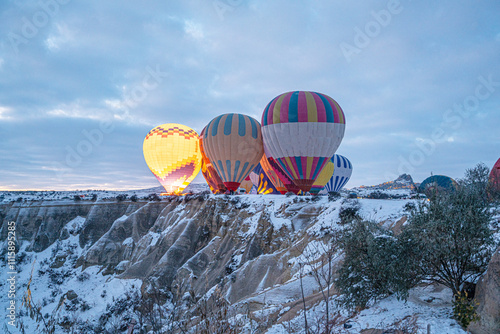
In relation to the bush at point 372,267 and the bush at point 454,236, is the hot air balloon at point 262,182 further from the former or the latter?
the bush at point 454,236

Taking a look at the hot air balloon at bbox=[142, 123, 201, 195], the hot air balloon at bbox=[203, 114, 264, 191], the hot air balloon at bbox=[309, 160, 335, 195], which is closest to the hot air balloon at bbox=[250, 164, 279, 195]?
the hot air balloon at bbox=[309, 160, 335, 195]

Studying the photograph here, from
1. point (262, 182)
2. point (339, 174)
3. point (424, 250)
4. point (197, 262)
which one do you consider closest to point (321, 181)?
point (339, 174)

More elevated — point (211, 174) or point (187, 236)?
point (211, 174)

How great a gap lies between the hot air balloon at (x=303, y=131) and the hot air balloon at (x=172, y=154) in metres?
14.2

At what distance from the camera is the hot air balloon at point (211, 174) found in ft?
134

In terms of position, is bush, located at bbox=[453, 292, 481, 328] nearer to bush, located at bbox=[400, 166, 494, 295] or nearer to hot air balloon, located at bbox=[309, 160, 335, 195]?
bush, located at bbox=[400, 166, 494, 295]

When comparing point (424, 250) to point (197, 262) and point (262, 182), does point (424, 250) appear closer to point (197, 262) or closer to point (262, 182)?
point (197, 262)

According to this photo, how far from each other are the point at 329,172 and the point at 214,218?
22.6 m

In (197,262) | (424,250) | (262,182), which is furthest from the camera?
(262,182)

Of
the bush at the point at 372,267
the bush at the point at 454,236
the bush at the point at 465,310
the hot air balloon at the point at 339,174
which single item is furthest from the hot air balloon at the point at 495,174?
the hot air balloon at the point at 339,174

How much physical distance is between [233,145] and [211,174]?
955 cm

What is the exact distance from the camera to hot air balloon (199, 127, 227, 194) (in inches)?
1610

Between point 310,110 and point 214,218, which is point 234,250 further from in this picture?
point 310,110

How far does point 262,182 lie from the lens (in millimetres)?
48094
